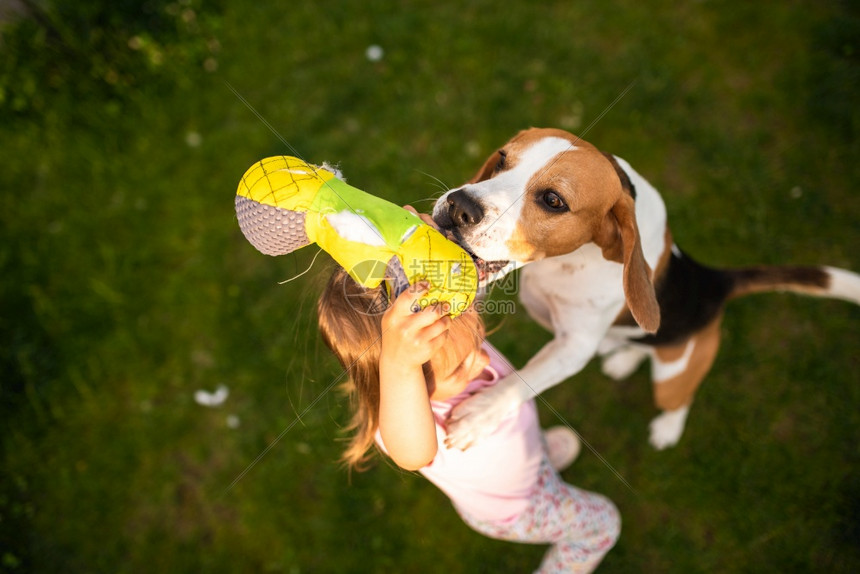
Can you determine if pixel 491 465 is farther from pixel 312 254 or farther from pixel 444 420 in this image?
pixel 312 254

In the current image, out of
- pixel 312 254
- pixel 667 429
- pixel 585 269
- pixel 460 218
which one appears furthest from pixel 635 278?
pixel 312 254

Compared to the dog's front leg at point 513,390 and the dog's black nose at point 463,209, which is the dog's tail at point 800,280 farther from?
the dog's black nose at point 463,209

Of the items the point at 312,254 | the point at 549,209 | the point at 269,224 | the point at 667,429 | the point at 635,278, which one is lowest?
the point at 667,429

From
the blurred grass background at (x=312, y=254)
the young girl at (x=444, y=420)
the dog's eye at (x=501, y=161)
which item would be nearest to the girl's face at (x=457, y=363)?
the young girl at (x=444, y=420)

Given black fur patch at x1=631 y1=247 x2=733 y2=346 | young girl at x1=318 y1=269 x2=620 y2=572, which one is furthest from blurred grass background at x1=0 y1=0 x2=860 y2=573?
black fur patch at x1=631 y1=247 x2=733 y2=346

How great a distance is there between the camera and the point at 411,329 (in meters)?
1.85

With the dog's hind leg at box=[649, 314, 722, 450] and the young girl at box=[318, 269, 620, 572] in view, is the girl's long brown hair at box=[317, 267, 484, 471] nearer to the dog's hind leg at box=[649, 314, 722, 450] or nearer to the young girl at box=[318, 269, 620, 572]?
the young girl at box=[318, 269, 620, 572]

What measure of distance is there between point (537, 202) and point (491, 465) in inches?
43.8

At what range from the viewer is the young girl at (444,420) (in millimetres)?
1941

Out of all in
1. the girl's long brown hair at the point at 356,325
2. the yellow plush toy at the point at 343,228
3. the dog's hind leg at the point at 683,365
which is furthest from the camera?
the dog's hind leg at the point at 683,365

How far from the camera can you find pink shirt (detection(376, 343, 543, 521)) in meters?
2.45

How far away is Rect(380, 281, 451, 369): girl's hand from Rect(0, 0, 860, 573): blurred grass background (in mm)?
1345

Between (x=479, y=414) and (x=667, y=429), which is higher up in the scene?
(x=479, y=414)

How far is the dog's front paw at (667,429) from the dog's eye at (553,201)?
193cm
